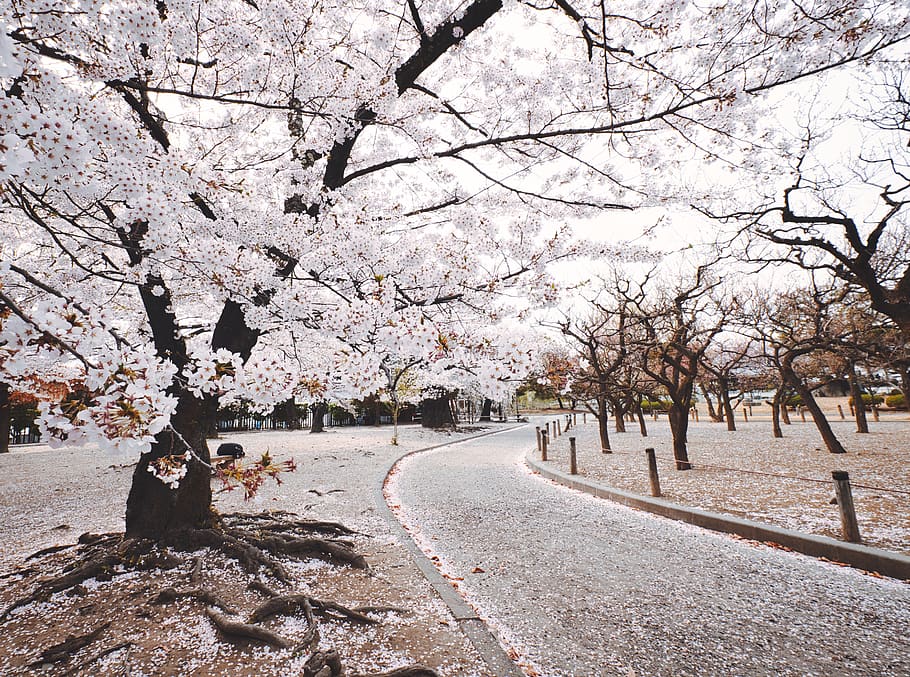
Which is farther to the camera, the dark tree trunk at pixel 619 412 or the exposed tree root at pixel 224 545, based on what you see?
the dark tree trunk at pixel 619 412

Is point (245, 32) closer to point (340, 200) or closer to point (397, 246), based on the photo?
point (340, 200)

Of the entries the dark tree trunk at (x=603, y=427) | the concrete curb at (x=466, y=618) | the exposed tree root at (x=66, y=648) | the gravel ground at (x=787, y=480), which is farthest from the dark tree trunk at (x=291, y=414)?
the exposed tree root at (x=66, y=648)

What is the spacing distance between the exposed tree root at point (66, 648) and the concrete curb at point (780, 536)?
7.17 metres

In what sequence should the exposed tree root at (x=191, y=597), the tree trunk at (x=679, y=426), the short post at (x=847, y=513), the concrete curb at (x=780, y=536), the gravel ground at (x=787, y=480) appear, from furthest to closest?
the tree trunk at (x=679, y=426) → the gravel ground at (x=787, y=480) → the short post at (x=847, y=513) → the concrete curb at (x=780, y=536) → the exposed tree root at (x=191, y=597)

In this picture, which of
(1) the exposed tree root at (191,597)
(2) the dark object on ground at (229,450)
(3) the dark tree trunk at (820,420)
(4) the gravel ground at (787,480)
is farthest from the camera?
(2) the dark object on ground at (229,450)

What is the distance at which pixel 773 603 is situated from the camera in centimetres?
381

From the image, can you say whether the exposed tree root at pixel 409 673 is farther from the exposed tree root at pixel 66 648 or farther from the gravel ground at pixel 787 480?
the gravel ground at pixel 787 480

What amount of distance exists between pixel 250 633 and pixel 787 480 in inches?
394

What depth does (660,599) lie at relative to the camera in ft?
12.9

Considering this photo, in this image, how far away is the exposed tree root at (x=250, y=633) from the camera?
3.22 m

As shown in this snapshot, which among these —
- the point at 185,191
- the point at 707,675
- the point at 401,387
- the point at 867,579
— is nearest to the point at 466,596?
the point at 707,675

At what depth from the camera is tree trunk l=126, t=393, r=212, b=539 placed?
16.5 ft

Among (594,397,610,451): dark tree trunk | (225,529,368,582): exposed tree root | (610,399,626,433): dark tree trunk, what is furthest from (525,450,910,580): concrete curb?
(610,399,626,433): dark tree trunk

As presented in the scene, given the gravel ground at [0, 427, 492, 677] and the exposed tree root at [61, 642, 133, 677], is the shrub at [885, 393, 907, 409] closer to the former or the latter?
the gravel ground at [0, 427, 492, 677]
